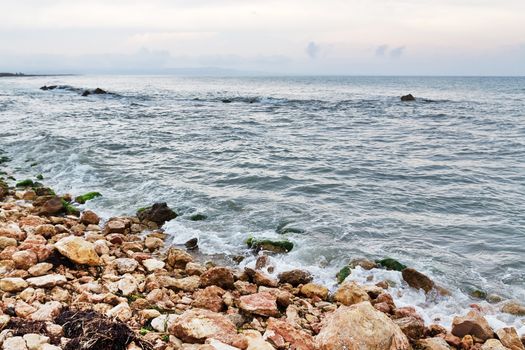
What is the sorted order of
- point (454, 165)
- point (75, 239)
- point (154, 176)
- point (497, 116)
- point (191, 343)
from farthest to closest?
point (497, 116), point (454, 165), point (154, 176), point (75, 239), point (191, 343)

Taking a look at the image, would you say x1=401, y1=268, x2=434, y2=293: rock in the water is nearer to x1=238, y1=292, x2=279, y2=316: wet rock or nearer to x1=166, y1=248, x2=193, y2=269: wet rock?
x1=238, y1=292, x2=279, y2=316: wet rock

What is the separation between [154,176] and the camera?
48.2 feet

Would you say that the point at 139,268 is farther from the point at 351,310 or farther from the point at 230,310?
the point at 351,310

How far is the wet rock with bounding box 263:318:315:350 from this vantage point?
489 centimetres

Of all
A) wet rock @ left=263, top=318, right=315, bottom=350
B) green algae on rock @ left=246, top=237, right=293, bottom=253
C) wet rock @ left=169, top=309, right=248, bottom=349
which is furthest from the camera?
green algae on rock @ left=246, top=237, right=293, bottom=253

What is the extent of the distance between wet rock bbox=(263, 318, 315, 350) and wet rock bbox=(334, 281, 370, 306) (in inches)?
62.4

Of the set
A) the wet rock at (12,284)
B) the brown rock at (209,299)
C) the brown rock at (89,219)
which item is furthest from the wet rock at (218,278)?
the brown rock at (89,219)

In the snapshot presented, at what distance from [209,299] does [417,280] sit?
371 centimetres

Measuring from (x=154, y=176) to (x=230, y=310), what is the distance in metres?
9.49

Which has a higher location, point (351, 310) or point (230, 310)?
point (351, 310)

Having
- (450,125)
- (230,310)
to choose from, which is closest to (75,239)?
(230,310)

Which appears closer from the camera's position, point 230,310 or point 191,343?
point 191,343

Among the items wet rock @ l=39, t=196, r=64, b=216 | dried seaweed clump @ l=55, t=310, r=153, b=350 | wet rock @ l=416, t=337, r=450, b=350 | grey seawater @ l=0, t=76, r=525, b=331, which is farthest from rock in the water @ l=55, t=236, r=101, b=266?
wet rock @ l=416, t=337, r=450, b=350

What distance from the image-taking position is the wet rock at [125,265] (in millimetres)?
6988
